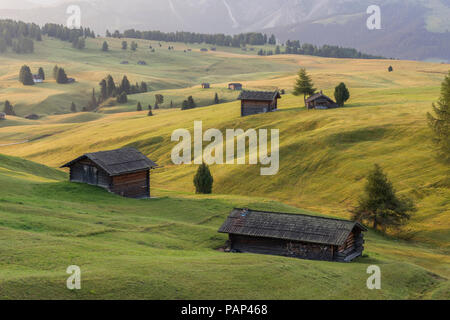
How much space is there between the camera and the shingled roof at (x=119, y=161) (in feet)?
181

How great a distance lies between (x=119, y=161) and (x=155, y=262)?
1195 inches

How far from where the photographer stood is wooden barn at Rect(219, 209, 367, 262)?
37.4 m

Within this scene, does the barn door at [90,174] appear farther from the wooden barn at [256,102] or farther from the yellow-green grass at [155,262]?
the wooden barn at [256,102]

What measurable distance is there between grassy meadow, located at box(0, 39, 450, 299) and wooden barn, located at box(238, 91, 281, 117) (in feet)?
11.0

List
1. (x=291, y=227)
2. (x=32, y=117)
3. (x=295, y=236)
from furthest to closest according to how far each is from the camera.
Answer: (x=32, y=117) < (x=291, y=227) < (x=295, y=236)

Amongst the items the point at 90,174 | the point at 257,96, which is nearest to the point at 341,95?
the point at 257,96

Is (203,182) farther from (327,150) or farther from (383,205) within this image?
(383,205)

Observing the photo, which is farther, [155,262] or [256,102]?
[256,102]

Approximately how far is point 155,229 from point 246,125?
5635cm
